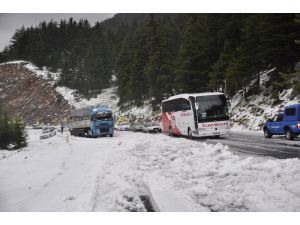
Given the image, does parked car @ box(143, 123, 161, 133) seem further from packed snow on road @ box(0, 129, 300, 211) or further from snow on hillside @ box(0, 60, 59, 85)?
packed snow on road @ box(0, 129, 300, 211)

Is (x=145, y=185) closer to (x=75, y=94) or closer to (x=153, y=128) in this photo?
(x=75, y=94)

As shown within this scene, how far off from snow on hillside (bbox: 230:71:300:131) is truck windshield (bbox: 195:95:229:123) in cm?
82

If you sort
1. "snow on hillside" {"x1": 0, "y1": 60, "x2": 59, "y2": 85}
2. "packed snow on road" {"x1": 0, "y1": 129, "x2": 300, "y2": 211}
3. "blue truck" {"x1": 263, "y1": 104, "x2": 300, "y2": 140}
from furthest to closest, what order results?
"blue truck" {"x1": 263, "y1": 104, "x2": 300, "y2": 140}, "snow on hillside" {"x1": 0, "y1": 60, "x2": 59, "y2": 85}, "packed snow on road" {"x1": 0, "y1": 129, "x2": 300, "y2": 211}

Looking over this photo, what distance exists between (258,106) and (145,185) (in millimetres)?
13505

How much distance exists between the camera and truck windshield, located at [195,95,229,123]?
21.7m

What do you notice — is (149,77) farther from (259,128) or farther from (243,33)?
(259,128)

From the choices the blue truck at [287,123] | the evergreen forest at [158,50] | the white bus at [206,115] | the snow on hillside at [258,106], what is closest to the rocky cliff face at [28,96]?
the evergreen forest at [158,50]

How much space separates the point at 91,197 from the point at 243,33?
841 centimetres

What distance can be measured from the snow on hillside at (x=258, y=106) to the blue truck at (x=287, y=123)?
563 mm

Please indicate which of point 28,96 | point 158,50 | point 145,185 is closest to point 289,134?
point 158,50

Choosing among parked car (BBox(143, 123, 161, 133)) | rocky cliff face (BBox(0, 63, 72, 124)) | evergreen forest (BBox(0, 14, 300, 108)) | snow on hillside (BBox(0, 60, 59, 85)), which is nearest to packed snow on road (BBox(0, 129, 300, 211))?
rocky cliff face (BBox(0, 63, 72, 124))

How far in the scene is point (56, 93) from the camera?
40.5 ft
